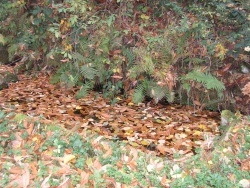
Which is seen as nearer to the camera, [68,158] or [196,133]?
[68,158]

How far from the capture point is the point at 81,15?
6.31 meters

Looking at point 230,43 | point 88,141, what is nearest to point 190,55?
point 230,43

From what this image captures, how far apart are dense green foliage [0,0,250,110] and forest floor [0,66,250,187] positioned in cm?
39

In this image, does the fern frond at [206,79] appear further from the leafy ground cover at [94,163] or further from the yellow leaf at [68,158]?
the yellow leaf at [68,158]

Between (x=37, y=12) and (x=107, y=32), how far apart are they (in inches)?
58.6

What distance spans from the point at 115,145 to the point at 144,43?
252 cm

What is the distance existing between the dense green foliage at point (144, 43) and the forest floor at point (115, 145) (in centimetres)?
39

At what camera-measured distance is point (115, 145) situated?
4.27 metres

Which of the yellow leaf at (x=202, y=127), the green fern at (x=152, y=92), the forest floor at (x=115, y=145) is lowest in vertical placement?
the yellow leaf at (x=202, y=127)

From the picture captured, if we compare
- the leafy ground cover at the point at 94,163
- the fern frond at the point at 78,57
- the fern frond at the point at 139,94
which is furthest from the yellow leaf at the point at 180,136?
the fern frond at the point at 78,57

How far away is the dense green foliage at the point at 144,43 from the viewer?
5809 mm

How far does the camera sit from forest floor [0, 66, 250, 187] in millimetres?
3285

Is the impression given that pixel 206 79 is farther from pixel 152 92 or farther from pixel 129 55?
pixel 129 55

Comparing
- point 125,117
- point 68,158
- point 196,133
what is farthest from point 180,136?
point 68,158
